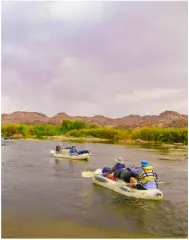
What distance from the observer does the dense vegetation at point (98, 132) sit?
1830 centimetres

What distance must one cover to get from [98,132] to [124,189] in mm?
16184

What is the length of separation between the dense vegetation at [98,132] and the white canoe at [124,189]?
418 inches

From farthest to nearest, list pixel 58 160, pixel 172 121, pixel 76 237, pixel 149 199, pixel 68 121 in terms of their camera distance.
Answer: pixel 68 121 < pixel 172 121 < pixel 58 160 < pixel 149 199 < pixel 76 237

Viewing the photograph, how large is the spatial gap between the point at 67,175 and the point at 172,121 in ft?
35.7

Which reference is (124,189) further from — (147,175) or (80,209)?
(80,209)

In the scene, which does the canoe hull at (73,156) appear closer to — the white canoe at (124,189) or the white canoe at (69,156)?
the white canoe at (69,156)

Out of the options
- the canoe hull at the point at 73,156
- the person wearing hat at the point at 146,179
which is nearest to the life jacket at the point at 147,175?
the person wearing hat at the point at 146,179

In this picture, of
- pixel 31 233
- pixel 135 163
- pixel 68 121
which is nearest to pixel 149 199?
pixel 31 233

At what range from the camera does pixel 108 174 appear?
7.82 m

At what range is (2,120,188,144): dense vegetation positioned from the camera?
720 inches

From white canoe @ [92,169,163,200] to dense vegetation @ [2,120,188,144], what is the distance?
10.6 m

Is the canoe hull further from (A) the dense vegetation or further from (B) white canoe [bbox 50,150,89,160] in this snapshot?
(A) the dense vegetation

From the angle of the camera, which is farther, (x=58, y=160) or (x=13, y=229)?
(x=58, y=160)

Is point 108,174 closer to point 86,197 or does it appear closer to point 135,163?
point 86,197
